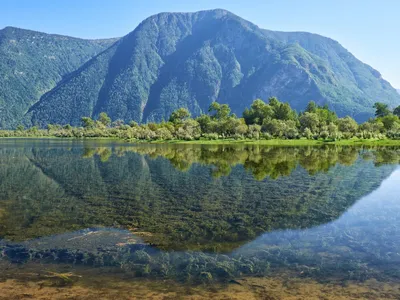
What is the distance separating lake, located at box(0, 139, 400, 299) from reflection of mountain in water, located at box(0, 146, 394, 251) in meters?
0.11

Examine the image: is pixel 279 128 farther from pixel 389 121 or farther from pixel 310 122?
pixel 389 121

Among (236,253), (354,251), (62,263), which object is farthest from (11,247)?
(354,251)

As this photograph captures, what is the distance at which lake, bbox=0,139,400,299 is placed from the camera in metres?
13.0

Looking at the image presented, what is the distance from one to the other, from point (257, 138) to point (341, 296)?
137812 mm

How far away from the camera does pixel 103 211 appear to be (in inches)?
1000

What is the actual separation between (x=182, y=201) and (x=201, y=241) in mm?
10658

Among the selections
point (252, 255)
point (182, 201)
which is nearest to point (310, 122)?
point (182, 201)

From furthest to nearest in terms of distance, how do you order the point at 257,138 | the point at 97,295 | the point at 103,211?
the point at 257,138 → the point at 103,211 → the point at 97,295

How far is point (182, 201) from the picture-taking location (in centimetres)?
2897

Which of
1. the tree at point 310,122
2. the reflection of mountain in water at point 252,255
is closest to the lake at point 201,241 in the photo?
the reflection of mountain in water at point 252,255

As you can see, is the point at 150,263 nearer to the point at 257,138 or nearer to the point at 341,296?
the point at 341,296

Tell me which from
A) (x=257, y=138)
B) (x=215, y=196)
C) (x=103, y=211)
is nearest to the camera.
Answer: (x=103, y=211)

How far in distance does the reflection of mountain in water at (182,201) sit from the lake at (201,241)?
115 mm

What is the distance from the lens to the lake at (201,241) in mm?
13000
